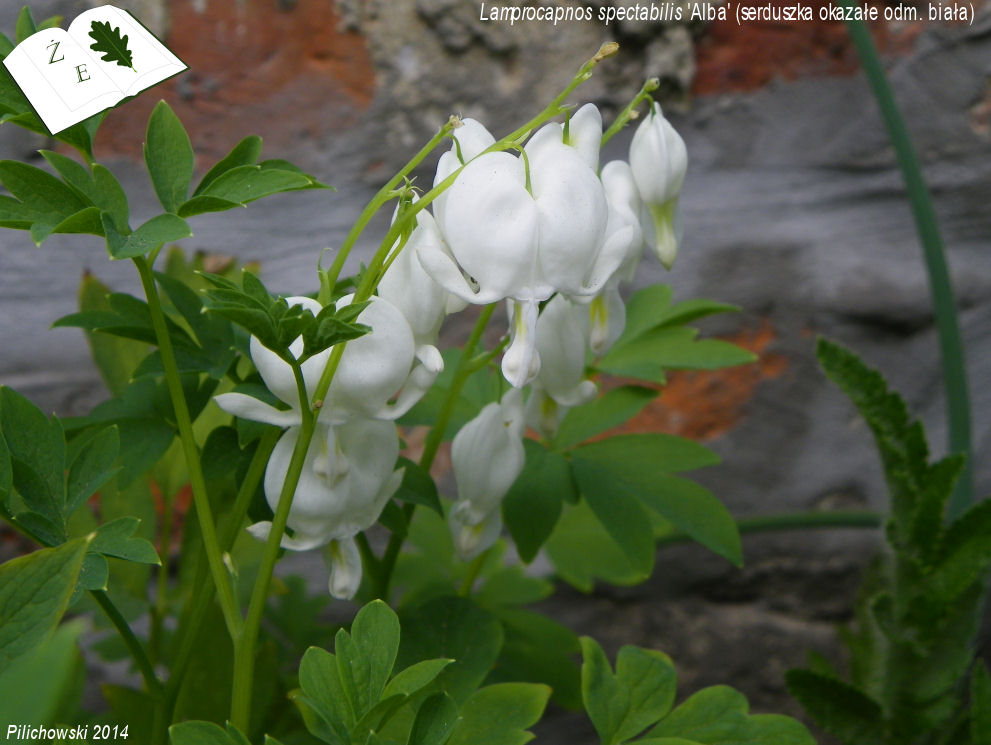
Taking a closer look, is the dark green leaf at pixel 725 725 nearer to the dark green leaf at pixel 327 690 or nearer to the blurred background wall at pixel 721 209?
the dark green leaf at pixel 327 690

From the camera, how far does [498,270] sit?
45cm

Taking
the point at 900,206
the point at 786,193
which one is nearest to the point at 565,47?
the point at 786,193

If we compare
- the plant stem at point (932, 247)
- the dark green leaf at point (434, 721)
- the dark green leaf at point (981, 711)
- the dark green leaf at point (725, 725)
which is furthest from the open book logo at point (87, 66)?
the dark green leaf at point (981, 711)

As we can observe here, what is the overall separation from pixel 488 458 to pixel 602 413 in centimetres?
20

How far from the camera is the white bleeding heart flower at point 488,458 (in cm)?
58

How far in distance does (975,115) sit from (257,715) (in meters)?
1.03

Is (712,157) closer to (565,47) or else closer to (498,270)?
(565,47)

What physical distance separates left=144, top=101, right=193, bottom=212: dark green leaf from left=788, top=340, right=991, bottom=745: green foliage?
0.54 meters

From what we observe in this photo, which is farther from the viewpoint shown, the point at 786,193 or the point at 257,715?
the point at 786,193

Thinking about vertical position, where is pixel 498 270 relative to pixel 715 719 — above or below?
above

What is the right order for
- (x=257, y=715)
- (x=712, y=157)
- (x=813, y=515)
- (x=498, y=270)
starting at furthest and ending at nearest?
(x=712, y=157) → (x=813, y=515) → (x=257, y=715) → (x=498, y=270)

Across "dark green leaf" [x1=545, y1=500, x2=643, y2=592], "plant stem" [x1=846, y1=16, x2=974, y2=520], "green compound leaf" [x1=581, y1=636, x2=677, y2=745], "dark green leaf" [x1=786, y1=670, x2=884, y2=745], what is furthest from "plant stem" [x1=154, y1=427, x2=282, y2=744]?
"plant stem" [x1=846, y1=16, x2=974, y2=520]

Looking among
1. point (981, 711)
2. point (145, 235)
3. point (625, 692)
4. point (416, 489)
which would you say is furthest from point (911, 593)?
point (145, 235)

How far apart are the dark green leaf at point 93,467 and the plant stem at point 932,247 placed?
70cm
